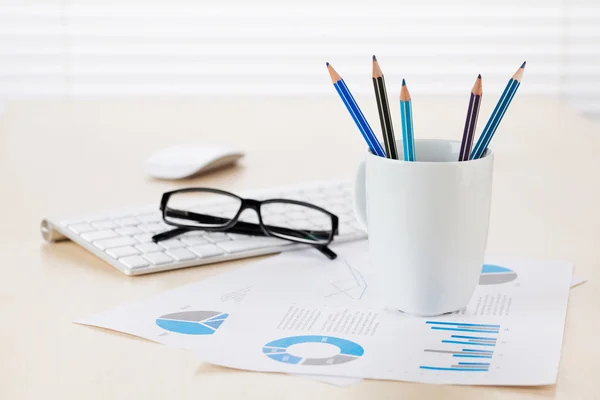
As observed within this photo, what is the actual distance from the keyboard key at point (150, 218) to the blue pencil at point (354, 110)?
1.00 feet

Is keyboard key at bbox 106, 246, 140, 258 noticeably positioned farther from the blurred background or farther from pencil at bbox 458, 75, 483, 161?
the blurred background

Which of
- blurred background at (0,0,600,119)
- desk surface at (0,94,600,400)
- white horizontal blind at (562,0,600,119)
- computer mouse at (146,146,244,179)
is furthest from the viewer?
white horizontal blind at (562,0,600,119)

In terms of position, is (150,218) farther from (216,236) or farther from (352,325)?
(352,325)

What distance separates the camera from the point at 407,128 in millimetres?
582

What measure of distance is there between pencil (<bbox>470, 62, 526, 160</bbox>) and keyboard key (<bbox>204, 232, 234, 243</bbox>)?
11.0 inches

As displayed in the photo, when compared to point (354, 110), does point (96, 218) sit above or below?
below

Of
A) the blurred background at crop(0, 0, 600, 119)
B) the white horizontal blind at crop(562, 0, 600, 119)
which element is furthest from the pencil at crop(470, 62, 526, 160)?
the white horizontal blind at crop(562, 0, 600, 119)

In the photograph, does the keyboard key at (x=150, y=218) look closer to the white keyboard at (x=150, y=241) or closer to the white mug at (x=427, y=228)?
the white keyboard at (x=150, y=241)

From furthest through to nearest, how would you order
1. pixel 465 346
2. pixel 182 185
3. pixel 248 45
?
pixel 248 45
pixel 182 185
pixel 465 346

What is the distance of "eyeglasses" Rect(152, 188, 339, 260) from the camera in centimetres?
79

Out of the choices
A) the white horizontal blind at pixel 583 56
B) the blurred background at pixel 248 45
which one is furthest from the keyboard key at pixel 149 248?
the white horizontal blind at pixel 583 56

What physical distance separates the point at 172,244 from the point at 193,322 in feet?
0.62

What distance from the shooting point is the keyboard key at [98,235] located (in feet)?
2.56

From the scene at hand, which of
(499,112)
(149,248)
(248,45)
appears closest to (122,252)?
(149,248)
